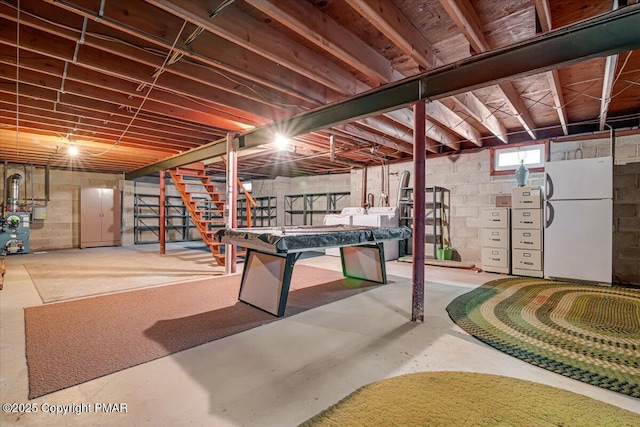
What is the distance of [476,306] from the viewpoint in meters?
3.24

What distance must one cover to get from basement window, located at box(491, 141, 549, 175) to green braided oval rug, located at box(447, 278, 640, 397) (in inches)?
90.0

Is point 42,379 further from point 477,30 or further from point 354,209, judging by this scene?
point 354,209

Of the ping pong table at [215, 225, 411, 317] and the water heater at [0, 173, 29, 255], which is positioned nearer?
the ping pong table at [215, 225, 411, 317]

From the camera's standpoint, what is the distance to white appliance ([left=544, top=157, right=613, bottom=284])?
A: 4043 millimetres

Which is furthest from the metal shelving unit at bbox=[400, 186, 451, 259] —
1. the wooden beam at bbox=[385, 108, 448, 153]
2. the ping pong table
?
the ping pong table

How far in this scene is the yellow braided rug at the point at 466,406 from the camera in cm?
145

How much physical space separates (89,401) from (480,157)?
6.65 meters

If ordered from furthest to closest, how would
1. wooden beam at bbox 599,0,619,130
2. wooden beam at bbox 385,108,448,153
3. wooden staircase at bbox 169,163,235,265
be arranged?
wooden staircase at bbox 169,163,235,265
wooden beam at bbox 385,108,448,153
wooden beam at bbox 599,0,619,130

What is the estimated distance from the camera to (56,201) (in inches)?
331

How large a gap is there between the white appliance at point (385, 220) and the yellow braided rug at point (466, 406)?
4.59 metres

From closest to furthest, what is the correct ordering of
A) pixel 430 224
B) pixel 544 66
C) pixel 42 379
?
pixel 42 379 < pixel 544 66 < pixel 430 224

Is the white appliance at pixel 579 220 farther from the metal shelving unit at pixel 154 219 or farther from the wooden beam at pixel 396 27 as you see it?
the metal shelving unit at pixel 154 219

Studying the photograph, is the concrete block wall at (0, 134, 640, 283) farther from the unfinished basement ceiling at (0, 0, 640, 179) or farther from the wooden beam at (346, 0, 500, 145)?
Result: the wooden beam at (346, 0, 500, 145)

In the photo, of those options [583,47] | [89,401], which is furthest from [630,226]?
[89,401]
